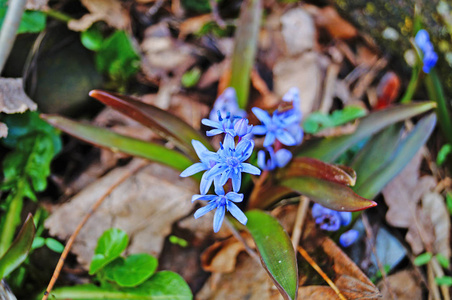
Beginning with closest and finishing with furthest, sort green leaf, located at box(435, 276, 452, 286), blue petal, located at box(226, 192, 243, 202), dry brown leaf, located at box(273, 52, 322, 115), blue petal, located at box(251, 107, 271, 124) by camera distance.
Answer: blue petal, located at box(226, 192, 243, 202) → blue petal, located at box(251, 107, 271, 124) → green leaf, located at box(435, 276, 452, 286) → dry brown leaf, located at box(273, 52, 322, 115)

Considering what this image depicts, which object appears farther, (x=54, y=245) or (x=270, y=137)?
(x=54, y=245)

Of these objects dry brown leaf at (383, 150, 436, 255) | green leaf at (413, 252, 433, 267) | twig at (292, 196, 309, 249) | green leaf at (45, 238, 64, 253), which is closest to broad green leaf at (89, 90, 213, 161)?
twig at (292, 196, 309, 249)

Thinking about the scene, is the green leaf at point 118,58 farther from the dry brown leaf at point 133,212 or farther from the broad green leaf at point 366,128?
the broad green leaf at point 366,128

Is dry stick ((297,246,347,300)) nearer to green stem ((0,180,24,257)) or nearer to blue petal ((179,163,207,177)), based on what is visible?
blue petal ((179,163,207,177))

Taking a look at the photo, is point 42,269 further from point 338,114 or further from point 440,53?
point 440,53

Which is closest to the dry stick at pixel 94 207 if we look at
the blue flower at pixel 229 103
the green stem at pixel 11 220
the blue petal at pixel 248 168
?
the green stem at pixel 11 220

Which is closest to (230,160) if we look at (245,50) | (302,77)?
(245,50)

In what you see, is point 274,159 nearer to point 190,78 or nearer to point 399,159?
point 399,159
